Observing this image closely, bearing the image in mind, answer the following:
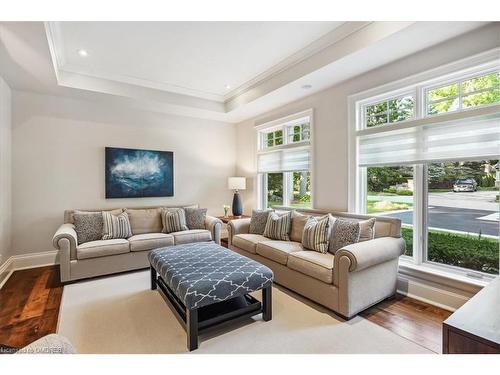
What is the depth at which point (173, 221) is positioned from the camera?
428 centimetres

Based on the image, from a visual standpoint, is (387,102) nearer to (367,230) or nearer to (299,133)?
(299,133)

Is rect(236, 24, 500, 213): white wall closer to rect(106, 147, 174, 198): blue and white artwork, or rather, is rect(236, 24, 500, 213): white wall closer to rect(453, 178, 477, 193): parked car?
rect(453, 178, 477, 193): parked car

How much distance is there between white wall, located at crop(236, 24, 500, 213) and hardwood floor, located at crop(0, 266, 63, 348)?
→ 11.3ft

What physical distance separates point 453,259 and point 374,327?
128 cm

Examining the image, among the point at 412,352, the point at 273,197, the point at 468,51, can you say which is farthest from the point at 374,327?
the point at 273,197

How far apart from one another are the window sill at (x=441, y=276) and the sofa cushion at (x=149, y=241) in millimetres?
3103

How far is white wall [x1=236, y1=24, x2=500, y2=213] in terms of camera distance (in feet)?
8.48

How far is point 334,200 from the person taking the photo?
373cm

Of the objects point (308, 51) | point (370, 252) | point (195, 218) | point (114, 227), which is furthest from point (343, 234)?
point (114, 227)

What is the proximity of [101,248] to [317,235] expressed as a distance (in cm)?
279

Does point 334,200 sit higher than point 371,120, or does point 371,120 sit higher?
point 371,120

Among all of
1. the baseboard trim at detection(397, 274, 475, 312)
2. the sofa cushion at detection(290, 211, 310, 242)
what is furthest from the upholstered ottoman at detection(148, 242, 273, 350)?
the baseboard trim at detection(397, 274, 475, 312)
